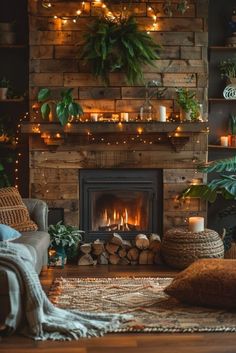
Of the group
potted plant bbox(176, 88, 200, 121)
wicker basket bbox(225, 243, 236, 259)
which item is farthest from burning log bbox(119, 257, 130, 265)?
potted plant bbox(176, 88, 200, 121)

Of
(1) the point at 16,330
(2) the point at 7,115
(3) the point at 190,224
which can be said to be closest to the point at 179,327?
(1) the point at 16,330

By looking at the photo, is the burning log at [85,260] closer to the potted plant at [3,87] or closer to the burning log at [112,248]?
the burning log at [112,248]

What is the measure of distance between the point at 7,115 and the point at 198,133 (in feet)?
6.43

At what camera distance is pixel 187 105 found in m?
5.96

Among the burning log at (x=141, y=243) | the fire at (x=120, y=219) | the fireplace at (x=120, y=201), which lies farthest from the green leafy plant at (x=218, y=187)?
the fire at (x=120, y=219)

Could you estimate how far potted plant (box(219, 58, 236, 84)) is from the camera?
629cm

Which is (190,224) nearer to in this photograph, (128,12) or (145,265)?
(145,265)

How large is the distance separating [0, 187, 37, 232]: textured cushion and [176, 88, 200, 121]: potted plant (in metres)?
1.80

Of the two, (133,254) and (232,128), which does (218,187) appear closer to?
(232,128)

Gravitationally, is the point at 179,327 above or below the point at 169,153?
below

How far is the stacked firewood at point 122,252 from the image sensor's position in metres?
5.97

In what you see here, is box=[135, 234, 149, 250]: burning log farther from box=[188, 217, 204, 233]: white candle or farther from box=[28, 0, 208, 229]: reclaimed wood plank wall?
box=[188, 217, 204, 233]: white candle

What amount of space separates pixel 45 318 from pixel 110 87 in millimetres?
2912

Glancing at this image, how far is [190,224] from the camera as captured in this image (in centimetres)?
568
